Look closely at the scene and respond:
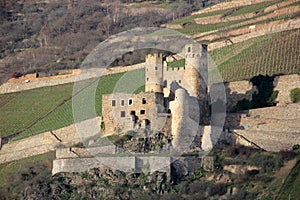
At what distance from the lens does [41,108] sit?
249 feet

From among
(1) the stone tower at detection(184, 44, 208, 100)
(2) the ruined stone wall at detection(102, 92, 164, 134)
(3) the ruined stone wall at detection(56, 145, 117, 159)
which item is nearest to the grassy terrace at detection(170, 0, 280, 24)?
(1) the stone tower at detection(184, 44, 208, 100)

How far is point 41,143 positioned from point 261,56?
526 inches

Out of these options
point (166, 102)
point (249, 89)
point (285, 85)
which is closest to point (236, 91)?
point (249, 89)

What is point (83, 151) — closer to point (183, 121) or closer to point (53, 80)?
point (183, 121)

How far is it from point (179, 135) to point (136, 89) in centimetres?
924

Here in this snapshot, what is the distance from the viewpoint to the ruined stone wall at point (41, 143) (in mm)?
64875

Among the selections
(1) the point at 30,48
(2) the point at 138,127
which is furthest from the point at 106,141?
(1) the point at 30,48

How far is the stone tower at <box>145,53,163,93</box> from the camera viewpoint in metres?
60.5

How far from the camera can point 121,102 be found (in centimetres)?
5912

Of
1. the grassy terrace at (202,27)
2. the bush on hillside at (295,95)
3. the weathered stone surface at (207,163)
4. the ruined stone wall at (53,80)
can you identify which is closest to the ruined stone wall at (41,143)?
the weathered stone surface at (207,163)

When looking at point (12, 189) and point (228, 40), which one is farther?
point (228, 40)

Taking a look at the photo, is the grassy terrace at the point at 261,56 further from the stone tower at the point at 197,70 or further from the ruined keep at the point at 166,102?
the ruined keep at the point at 166,102

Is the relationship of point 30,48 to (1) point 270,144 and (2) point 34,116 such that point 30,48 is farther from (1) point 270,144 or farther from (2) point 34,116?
(1) point 270,144

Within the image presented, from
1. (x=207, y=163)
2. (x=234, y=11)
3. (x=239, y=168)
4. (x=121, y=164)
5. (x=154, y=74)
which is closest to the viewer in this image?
(x=239, y=168)
